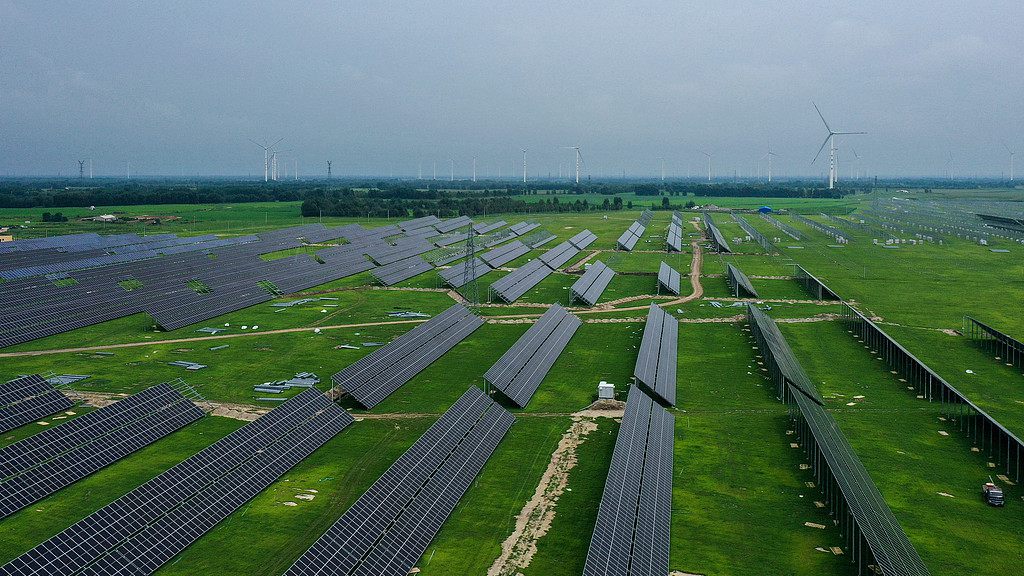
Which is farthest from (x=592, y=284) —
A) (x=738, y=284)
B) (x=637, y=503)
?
(x=637, y=503)

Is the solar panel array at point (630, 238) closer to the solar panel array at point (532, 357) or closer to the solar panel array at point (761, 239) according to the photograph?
the solar panel array at point (761, 239)

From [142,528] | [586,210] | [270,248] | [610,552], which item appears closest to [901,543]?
[610,552]

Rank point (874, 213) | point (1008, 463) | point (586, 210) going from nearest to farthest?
1. point (1008, 463)
2. point (874, 213)
3. point (586, 210)

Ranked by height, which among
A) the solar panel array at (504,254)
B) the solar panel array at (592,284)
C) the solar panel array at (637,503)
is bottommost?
the solar panel array at (637,503)

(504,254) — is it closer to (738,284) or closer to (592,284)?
(592,284)

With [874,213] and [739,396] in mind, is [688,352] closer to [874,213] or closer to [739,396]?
[739,396]

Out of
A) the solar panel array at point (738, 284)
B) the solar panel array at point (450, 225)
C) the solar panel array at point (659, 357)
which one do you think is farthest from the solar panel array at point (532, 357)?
the solar panel array at point (450, 225)
